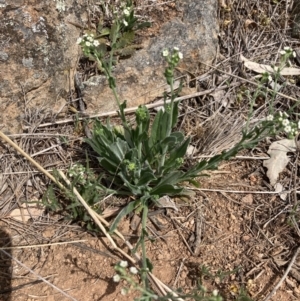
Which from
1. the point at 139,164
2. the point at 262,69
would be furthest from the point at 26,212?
the point at 262,69

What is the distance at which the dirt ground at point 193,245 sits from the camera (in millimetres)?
2391

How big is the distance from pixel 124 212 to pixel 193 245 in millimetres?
428

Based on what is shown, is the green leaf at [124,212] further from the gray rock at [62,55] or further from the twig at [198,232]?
the gray rock at [62,55]

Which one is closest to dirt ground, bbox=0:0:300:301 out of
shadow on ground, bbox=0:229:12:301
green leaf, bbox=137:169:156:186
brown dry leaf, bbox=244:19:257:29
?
shadow on ground, bbox=0:229:12:301

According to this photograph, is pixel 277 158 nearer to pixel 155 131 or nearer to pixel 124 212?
pixel 155 131

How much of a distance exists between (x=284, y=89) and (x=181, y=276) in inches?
60.8

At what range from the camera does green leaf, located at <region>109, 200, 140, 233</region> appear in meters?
2.40

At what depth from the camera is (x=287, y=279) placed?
242cm

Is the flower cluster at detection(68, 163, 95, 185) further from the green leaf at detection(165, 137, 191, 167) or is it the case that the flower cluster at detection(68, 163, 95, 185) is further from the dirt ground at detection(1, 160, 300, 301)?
the green leaf at detection(165, 137, 191, 167)

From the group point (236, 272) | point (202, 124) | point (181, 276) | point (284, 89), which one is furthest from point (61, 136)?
point (284, 89)

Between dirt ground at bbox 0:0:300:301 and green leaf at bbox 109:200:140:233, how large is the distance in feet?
0.44

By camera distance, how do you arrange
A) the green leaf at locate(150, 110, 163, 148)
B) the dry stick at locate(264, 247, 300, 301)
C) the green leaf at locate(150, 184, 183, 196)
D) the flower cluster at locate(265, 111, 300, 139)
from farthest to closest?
the green leaf at locate(150, 110, 163, 148), the green leaf at locate(150, 184, 183, 196), the dry stick at locate(264, 247, 300, 301), the flower cluster at locate(265, 111, 300, 139)

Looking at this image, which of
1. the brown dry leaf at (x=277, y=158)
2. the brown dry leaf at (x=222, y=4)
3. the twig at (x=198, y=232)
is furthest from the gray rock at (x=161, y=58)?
the twig at (x=198, y=232)

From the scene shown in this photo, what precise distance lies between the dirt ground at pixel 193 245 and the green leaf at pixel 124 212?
0.13m
